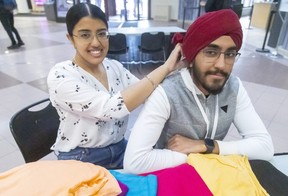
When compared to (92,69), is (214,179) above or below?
below

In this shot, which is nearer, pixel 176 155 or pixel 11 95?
pixel 176 155

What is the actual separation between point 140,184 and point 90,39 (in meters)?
0.71

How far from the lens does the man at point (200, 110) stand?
946mm

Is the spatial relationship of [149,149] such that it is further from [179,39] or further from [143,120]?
[179,39]

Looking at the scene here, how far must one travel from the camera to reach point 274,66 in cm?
475

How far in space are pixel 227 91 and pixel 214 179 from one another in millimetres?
522

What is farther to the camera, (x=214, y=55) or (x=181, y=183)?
(x=214, y=55)

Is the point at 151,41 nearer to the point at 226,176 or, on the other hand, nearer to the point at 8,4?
the point at 226,176

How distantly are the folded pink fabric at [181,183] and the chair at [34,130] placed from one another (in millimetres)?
686

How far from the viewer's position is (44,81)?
396 centimetres

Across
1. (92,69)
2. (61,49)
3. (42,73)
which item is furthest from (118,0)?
(92,69)

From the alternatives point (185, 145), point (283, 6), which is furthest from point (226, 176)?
point (283, 6)

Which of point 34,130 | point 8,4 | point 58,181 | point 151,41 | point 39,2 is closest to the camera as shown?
point 58,181

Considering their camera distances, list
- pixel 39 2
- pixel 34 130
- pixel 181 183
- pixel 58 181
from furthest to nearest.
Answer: pixel 39 2 → pixel 34 130 → pixel 181 183 → pixel 58 181
